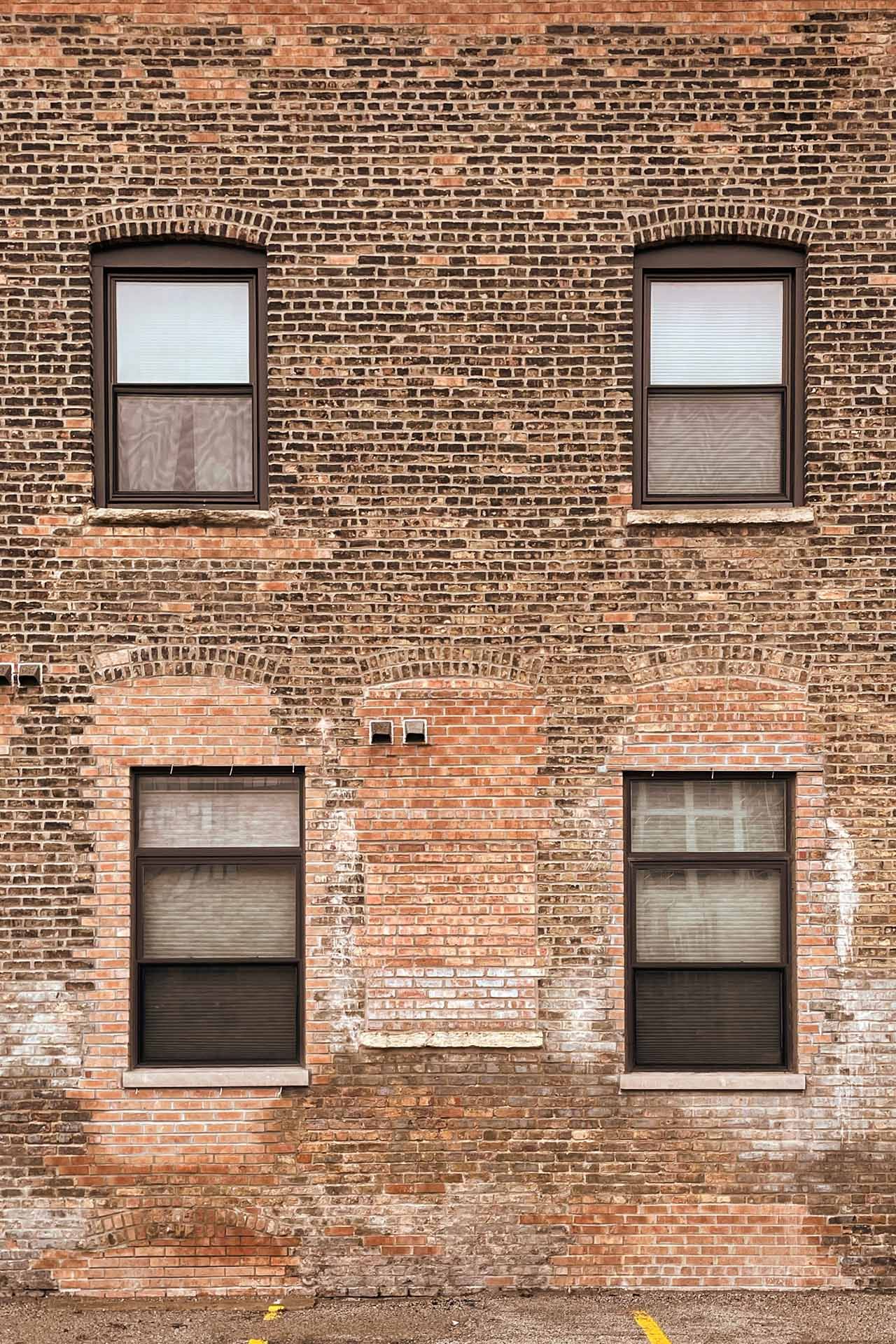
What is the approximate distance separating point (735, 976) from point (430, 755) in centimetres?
255

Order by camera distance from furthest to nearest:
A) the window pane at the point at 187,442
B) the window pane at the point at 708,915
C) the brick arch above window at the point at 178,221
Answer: the window pane at the point at 187,442 → the window pane at the point at 708,915 → the brick arch above window at the point at 178,221

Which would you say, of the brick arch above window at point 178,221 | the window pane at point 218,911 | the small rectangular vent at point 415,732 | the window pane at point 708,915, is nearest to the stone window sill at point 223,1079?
the window pane at point 218,911

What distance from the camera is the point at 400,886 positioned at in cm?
726

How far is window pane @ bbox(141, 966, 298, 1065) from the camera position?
736 centimetres

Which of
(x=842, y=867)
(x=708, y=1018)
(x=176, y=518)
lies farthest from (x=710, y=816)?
(x=176, y=518)

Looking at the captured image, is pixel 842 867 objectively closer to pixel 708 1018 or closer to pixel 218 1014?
pixel 708 1018

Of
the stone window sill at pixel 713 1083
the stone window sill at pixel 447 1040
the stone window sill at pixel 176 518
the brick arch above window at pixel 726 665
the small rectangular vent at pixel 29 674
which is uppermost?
the stone window sill at pixel 176 518

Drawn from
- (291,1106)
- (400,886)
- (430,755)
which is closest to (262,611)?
(430,755)

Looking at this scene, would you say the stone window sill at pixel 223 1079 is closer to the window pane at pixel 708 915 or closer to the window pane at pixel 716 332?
the window pane at pixel 708 915

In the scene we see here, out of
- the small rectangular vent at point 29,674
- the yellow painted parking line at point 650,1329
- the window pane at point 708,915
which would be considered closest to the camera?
the yellow painted parking line at point 650,1329

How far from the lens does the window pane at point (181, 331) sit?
7570 mm

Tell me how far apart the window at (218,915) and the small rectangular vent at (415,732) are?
80 cm

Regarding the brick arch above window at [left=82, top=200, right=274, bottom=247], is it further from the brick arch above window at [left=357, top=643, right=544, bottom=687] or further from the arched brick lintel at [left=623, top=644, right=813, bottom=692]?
the arched brick lintel at [left=623, top=644, right=813, bottom=692]

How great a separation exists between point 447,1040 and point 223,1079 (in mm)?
1468
